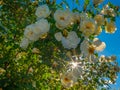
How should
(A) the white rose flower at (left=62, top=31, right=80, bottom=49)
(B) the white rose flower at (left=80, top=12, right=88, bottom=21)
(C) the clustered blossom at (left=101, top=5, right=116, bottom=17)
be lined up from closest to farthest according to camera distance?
(A) the white rose flower at (left=62, top=31, right=80, bottom=49) < (B) the white rose flower at (left=80, top=12, right=88, bottom=21) < (C) the clustered blossom at (left=101, top=5, right=116, bottom=17)

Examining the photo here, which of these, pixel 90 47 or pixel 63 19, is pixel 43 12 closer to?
pixel 63 19

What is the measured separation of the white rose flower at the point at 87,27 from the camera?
10.8ft

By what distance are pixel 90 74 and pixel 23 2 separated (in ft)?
7.57

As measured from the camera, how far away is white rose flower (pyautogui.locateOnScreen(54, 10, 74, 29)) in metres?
3.31

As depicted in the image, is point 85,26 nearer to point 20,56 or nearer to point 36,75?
point 36,75

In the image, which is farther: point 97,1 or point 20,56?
point 20,56

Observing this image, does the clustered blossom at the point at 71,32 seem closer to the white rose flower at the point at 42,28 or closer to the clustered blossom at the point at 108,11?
the white rose flower at the point at 42,28

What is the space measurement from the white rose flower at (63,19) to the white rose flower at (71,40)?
10 cm

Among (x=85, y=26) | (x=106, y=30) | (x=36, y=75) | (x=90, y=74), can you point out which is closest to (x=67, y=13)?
(x=85, y=26)

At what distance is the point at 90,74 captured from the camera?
276 inches

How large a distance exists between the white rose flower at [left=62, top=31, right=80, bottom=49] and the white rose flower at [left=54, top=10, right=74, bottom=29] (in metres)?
0.10

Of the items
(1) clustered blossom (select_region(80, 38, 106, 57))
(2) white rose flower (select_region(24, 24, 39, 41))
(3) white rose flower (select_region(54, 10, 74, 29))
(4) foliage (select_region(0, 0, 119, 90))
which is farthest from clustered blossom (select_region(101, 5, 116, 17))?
(2) white rose flower (select_region(24, 24, 39, 41))

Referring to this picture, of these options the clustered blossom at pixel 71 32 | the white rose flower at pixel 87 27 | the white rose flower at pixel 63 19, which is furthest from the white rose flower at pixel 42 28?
the white rose flower at pixel 87 27

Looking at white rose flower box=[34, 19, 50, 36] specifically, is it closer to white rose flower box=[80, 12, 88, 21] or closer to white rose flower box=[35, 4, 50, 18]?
white rose flower box=[35, 4, 50, 18]
